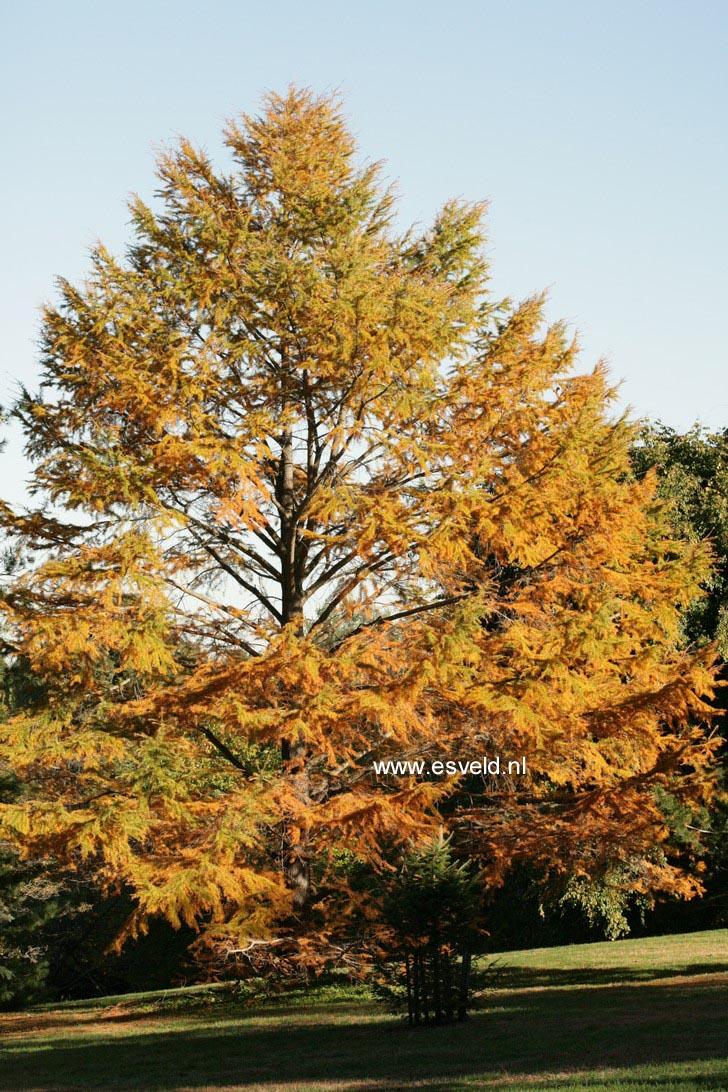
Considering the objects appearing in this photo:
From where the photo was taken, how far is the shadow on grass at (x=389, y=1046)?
7.36m

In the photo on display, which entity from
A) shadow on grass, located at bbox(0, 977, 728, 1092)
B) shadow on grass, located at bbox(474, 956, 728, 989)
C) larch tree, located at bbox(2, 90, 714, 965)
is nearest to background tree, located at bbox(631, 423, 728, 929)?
shadow on grass, located at bbox(474, 956, 728, 989)

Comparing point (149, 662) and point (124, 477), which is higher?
point (124, 477)

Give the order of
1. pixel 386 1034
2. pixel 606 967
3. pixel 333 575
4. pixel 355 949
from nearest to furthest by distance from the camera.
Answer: pixel 386 1034 < pixel 355 949 < pixel 333 575 < pixel 606 967

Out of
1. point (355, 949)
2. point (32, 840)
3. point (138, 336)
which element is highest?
point (138, 336)

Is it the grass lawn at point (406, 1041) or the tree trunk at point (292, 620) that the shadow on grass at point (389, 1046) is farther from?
the tree trunk at point (292, 620)

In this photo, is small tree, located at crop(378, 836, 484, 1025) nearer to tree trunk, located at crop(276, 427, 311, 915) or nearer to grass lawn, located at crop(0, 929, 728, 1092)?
grass lawn, located at crop(0, 929, 728, 1092)

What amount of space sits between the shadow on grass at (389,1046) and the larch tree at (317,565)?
120 centimetres

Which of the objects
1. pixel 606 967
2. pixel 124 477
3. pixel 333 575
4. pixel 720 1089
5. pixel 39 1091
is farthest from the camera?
pixel 606 967

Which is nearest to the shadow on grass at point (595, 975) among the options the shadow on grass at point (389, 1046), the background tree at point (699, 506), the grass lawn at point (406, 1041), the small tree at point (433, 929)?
the grass lawn at point (406, 1041)

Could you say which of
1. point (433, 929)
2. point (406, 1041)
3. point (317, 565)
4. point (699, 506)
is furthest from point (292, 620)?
point (699, 506)

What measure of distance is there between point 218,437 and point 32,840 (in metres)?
4.66

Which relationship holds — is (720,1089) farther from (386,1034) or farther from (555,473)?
(555,473)

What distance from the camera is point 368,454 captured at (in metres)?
12.7

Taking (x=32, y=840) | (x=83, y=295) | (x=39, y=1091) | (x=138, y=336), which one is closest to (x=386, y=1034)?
(x=39, y=1091)
